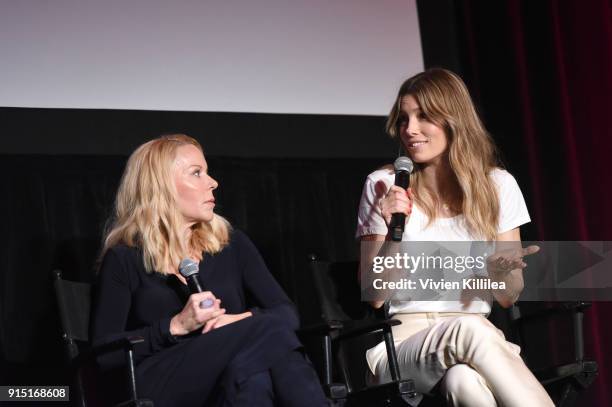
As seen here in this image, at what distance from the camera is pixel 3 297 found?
308cm

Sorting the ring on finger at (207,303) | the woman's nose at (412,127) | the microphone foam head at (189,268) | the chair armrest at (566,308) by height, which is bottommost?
the chair armrest at (566,308)

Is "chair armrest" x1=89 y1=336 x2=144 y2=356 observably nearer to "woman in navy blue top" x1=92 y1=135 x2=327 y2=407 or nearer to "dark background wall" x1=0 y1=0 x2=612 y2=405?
"woman in navy blue top" x1=92 y1=135 x2=327 y2=407

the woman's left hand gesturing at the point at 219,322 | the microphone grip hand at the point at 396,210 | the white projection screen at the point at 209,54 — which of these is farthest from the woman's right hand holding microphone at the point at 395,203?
the white projection screen at the point at 209,54

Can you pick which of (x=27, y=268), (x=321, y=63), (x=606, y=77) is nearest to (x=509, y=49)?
(x=606, y=77)

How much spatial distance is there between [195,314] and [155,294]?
31cm

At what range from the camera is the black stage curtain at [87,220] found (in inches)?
122

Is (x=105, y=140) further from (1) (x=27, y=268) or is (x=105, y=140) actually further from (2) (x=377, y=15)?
(2) (x=377, y=15)

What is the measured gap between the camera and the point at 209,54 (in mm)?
3449

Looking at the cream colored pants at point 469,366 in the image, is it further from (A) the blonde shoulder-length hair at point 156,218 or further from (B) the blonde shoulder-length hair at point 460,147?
(A) the blonde shoulder-length hair at point 156,218

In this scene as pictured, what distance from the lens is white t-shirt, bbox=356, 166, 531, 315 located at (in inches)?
101

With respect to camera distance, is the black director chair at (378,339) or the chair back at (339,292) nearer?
the black director chair at (378,339)

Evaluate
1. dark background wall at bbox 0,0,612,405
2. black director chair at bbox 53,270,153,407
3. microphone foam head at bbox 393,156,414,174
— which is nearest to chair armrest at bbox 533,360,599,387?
microphone foam head at bbox 393,156,414,174

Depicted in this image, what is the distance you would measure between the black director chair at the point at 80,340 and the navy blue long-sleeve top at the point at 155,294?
3.4 inches

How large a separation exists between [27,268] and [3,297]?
0.13 meters
